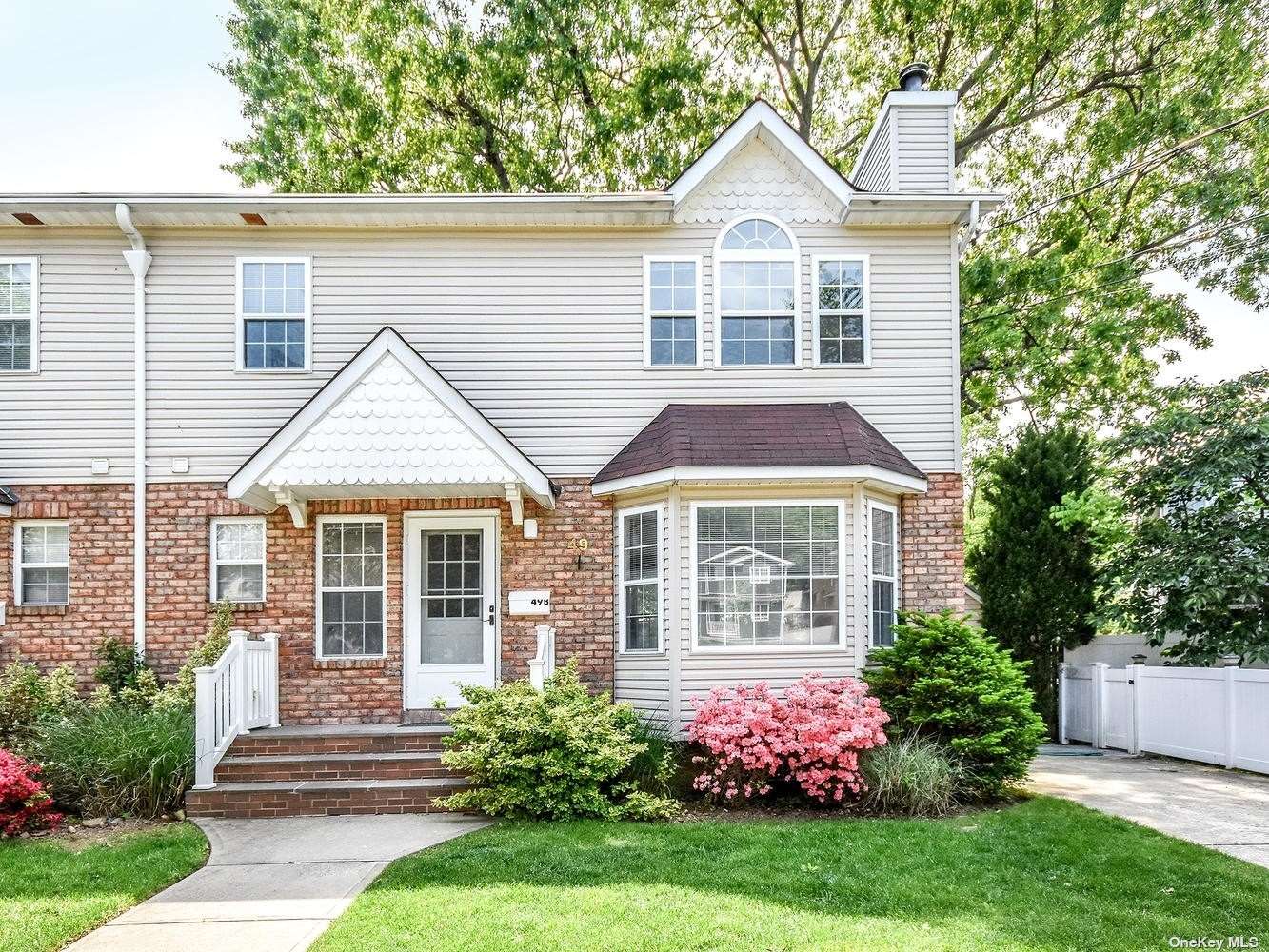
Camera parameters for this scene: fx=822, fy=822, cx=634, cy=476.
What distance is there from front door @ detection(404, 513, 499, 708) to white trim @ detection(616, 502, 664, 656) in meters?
1.42

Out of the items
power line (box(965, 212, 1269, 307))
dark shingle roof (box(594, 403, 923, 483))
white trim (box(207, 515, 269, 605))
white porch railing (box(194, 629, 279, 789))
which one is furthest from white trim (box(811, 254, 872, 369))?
power line (box(965, 212, 1269, 307))

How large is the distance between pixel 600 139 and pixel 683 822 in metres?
14.7

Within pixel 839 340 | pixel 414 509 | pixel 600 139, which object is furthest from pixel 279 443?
pixel 600 139

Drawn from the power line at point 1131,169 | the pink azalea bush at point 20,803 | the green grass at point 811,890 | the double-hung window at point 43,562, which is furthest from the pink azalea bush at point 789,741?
the power line at point 1131,169

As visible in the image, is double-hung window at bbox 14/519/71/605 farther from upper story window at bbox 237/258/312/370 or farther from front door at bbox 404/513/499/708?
front door at bbox 404/513/499/708

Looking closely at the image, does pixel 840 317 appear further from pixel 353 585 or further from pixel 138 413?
pixel 138 413

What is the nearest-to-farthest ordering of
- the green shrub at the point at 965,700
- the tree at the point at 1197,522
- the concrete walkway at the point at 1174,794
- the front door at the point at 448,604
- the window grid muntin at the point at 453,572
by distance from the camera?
the concrete walkway at the point at 1174,794 < the green shrub at the point at 965,700 < the front door at the point at 448,604 < the window grid muntin at the point at 453,572 < the tree at the point at 1197,522

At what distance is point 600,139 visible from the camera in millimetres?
17594

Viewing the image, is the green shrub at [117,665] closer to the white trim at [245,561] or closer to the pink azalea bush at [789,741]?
the white trim at [245,561]

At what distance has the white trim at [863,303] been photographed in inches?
390

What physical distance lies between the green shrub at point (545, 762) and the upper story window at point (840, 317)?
16.8 feet

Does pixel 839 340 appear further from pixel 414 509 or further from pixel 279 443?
pixel 279 443

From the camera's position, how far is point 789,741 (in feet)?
23.8

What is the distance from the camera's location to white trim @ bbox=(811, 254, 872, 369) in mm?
9906
